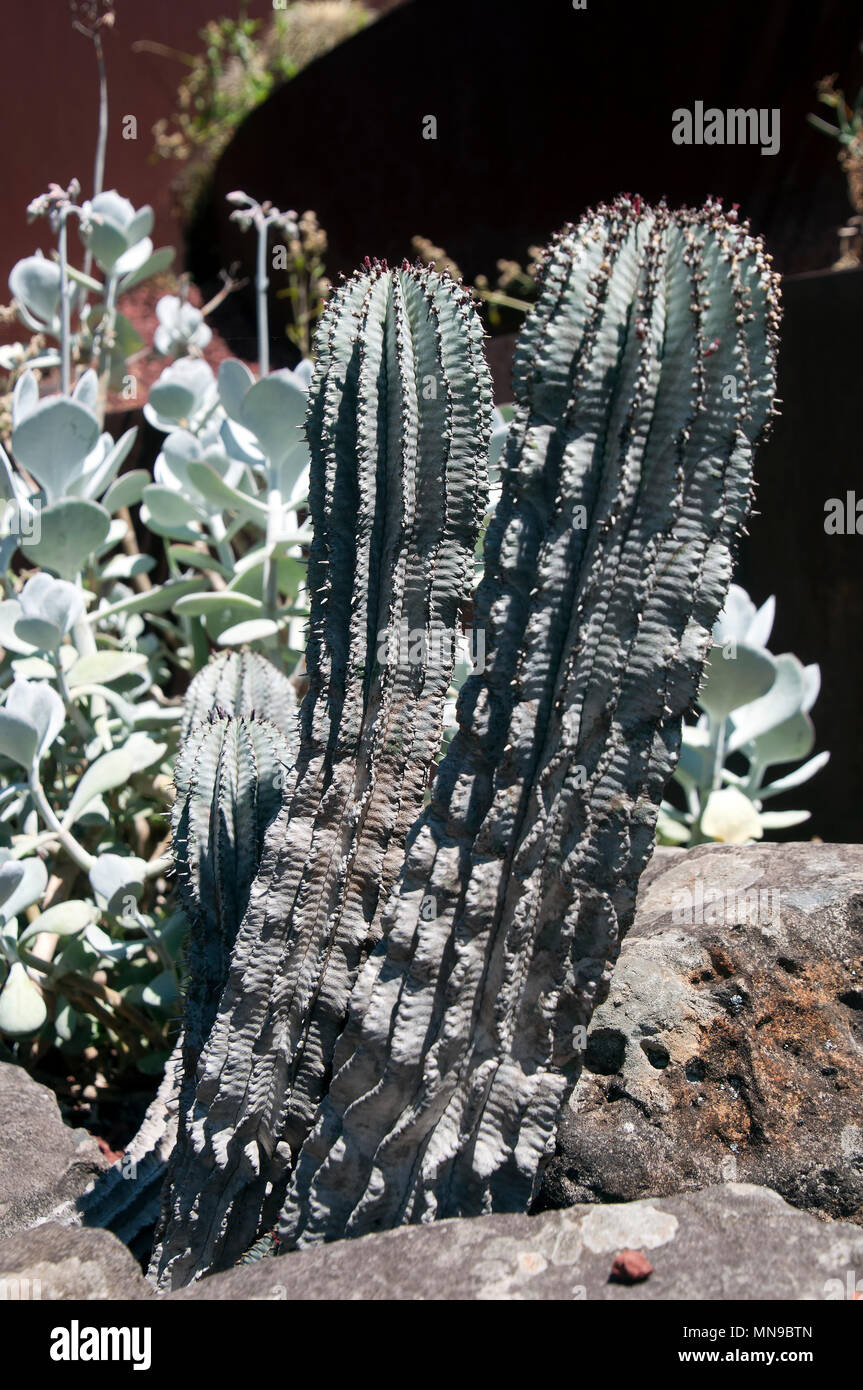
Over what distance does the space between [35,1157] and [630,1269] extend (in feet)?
3.79

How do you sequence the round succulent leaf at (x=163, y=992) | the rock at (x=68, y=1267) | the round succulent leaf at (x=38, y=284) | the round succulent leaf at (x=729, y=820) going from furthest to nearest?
the round succulent leaf at (x=38, y=284)
the round succulent leaf at (x=729, y=820)
the round succulent leaf at (x=163, y=992)
the rock at (x=68, y=1267)

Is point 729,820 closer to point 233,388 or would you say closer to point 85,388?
point 233,388

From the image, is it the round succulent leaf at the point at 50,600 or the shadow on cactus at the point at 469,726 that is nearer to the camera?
the shadow on cactus at the point at 469,726

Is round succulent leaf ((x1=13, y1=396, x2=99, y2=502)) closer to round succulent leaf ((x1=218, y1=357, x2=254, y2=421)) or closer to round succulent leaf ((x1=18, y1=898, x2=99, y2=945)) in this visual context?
round succulent leaf ((x1=218, y1=357, x2=254, y2=421))

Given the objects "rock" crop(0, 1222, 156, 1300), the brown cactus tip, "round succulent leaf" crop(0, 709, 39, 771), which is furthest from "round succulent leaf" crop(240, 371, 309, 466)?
the brown cactus tip

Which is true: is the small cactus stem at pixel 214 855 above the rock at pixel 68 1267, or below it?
above

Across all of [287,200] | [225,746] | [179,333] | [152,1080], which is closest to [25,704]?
[225,746]

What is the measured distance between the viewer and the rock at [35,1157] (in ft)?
6.22

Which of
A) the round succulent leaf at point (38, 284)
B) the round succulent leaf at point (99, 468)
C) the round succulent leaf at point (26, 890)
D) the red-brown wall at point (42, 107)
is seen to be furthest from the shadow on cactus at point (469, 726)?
the red-brown wall at point (42, 107)

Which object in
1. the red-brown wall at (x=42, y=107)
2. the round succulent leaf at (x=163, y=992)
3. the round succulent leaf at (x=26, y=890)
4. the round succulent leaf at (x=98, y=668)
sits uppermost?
the red-brown wall at (x=42, y=107)

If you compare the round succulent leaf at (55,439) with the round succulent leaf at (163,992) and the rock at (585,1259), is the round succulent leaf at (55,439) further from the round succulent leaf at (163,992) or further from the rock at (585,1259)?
the rock at (585,1259)

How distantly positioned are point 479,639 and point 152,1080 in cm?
171

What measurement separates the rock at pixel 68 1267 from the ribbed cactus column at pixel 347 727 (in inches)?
4.8
